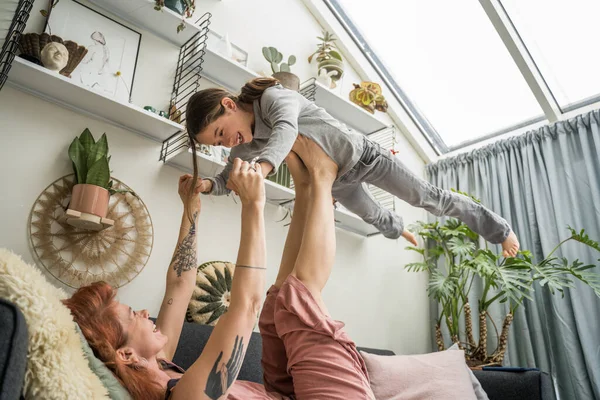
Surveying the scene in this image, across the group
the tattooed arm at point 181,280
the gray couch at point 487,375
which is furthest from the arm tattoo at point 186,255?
the gray couch at point 487,375

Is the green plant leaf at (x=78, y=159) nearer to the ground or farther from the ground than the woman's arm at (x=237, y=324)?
farther from the ground

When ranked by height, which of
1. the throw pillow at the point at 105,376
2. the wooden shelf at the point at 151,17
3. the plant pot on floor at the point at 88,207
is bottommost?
the throw pillow at the point at 105,376

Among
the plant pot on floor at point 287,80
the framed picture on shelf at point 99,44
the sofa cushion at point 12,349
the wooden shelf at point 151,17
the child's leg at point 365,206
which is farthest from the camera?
the plant pot on floor at point 287,80

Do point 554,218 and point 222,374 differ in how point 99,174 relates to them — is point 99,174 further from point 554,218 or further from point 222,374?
point 554,218

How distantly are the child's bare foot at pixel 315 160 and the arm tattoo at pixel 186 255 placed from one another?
1.61ft

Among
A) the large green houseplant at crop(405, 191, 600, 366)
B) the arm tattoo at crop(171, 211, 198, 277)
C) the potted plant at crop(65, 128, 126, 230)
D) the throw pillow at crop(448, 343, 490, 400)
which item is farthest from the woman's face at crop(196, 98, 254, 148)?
the large green houseplant at crop(405, 191, 600, 366)

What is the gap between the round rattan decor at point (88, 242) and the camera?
177cm

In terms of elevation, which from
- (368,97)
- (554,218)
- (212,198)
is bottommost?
(212,198)

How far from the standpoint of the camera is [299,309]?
119 centimetres

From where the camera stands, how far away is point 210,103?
1.68 metres

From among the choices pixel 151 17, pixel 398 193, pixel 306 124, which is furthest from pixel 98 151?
pixel 398 193

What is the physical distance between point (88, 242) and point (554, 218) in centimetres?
275

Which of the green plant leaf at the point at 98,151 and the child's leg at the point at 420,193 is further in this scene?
the green plant leaf at the point at 98,151

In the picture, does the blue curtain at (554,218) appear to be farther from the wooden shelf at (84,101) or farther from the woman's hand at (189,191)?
the wooden shelf at (84,101)
